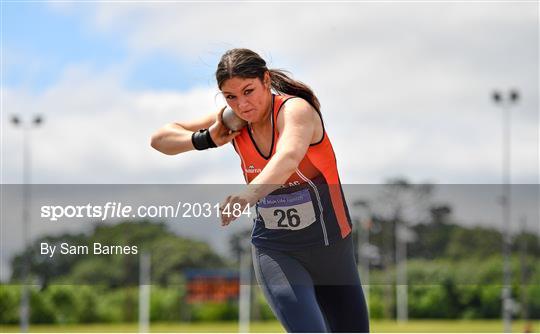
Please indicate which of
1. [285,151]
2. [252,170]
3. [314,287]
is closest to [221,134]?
[252,170]

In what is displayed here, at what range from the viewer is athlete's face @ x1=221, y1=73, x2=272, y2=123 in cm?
457

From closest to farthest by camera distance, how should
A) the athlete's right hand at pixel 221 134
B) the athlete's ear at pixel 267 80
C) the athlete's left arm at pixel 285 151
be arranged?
1. the athlete's left arm at pixel 285 151
2. the athlete's ear at pixel 267 80
3. the athlete's right hand at pixel 221 134

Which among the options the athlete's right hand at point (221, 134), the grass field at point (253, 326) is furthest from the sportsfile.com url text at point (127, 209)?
the grass field at point (253, 326)

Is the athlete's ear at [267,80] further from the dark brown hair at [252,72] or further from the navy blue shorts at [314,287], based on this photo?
the navy blue shorts at [314,287]

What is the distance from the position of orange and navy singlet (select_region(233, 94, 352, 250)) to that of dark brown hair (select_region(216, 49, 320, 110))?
243 mm

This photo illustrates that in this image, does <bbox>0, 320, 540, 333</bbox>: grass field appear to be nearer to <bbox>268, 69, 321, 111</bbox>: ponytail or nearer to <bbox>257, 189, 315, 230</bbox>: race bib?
<bbox>257, 189, 315, 230</bbox>: race bib

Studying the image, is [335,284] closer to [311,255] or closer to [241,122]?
[311,255]

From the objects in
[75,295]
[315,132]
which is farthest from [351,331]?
[75,295]

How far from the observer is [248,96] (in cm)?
462

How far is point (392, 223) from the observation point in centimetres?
6812

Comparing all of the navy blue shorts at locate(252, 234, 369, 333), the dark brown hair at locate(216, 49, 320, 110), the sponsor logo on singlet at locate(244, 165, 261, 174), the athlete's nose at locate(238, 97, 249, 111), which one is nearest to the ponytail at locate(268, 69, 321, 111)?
the dark brown hair at locate(216, 49, 320, 110)

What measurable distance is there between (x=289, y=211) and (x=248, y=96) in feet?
2.07

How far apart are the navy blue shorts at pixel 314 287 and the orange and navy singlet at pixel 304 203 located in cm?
6

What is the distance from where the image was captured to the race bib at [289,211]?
15.8ft
